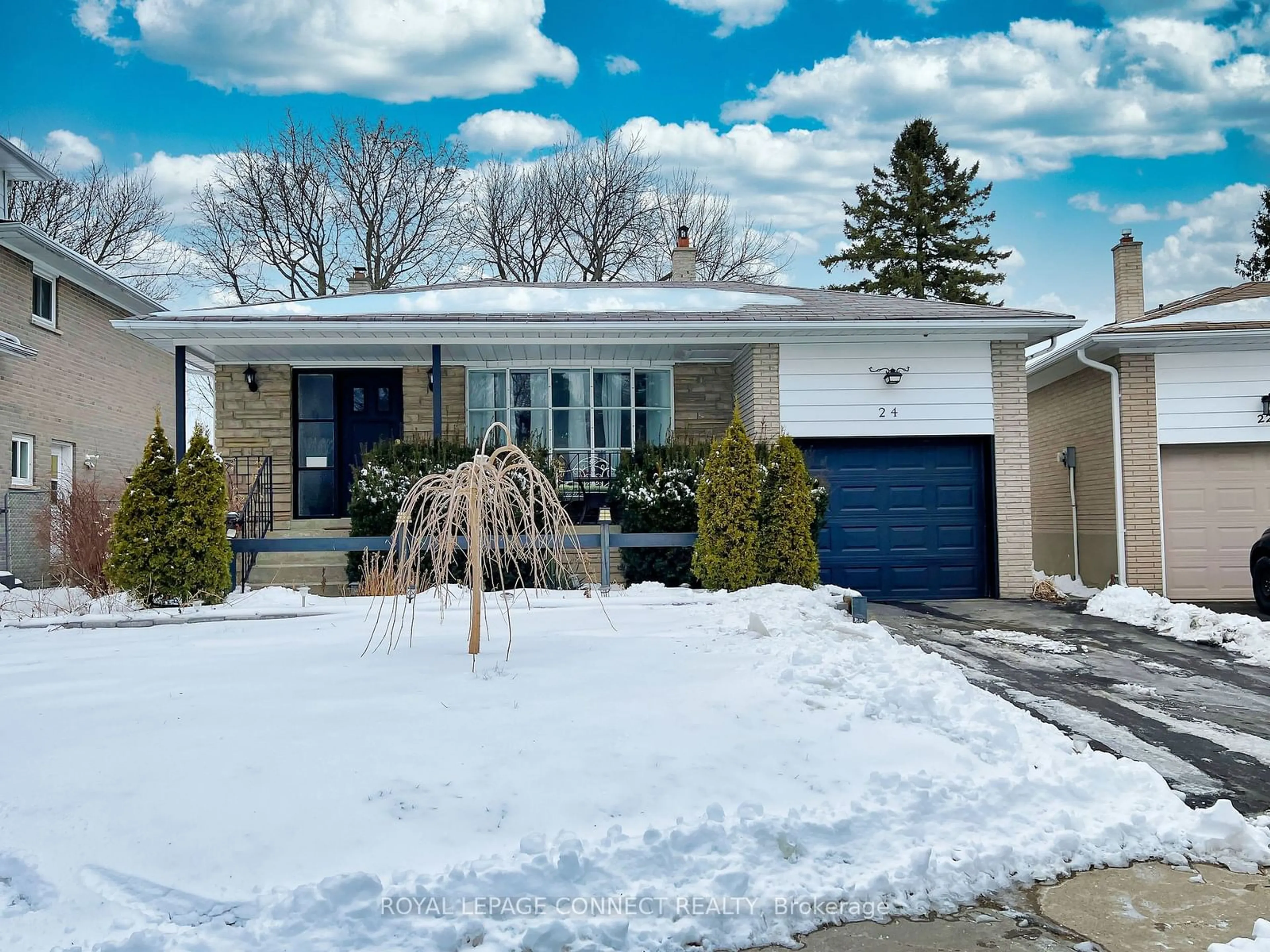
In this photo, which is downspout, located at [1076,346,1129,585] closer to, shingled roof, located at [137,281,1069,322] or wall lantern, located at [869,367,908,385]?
shingled roof, located at [137,281,1069,322]

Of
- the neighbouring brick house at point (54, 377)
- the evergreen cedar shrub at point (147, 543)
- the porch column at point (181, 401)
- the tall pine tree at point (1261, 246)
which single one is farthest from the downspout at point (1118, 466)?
the tall pine tree at point (1261, 246)

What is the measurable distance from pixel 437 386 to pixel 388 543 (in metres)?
3.16

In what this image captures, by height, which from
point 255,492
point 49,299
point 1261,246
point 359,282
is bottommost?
point 255,492

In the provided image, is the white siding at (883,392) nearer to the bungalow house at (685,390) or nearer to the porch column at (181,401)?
the bungalow house at (685,390)

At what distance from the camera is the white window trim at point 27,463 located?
13.5 metres

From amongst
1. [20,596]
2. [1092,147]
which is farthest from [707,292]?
[1092,147]

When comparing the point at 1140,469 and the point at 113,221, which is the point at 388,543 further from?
the point at 113,221

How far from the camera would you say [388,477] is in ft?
33.2

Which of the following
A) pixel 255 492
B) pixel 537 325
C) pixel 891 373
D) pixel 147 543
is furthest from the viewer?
pixel 255 492

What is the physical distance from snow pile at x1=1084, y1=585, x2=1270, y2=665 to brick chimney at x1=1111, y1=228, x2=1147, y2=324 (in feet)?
18.5

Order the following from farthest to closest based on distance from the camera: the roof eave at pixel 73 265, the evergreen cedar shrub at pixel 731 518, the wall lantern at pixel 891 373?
the roof eave at pixel 73 265 < the wall lantern at pixel 891 373 < the evergreen cedar shrub at pixel 731 518

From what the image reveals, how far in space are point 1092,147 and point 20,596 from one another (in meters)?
22.0

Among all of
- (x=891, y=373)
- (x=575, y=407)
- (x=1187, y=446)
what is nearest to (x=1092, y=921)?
(x=891, y=373)

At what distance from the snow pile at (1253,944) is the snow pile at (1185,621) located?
18.7 ft
